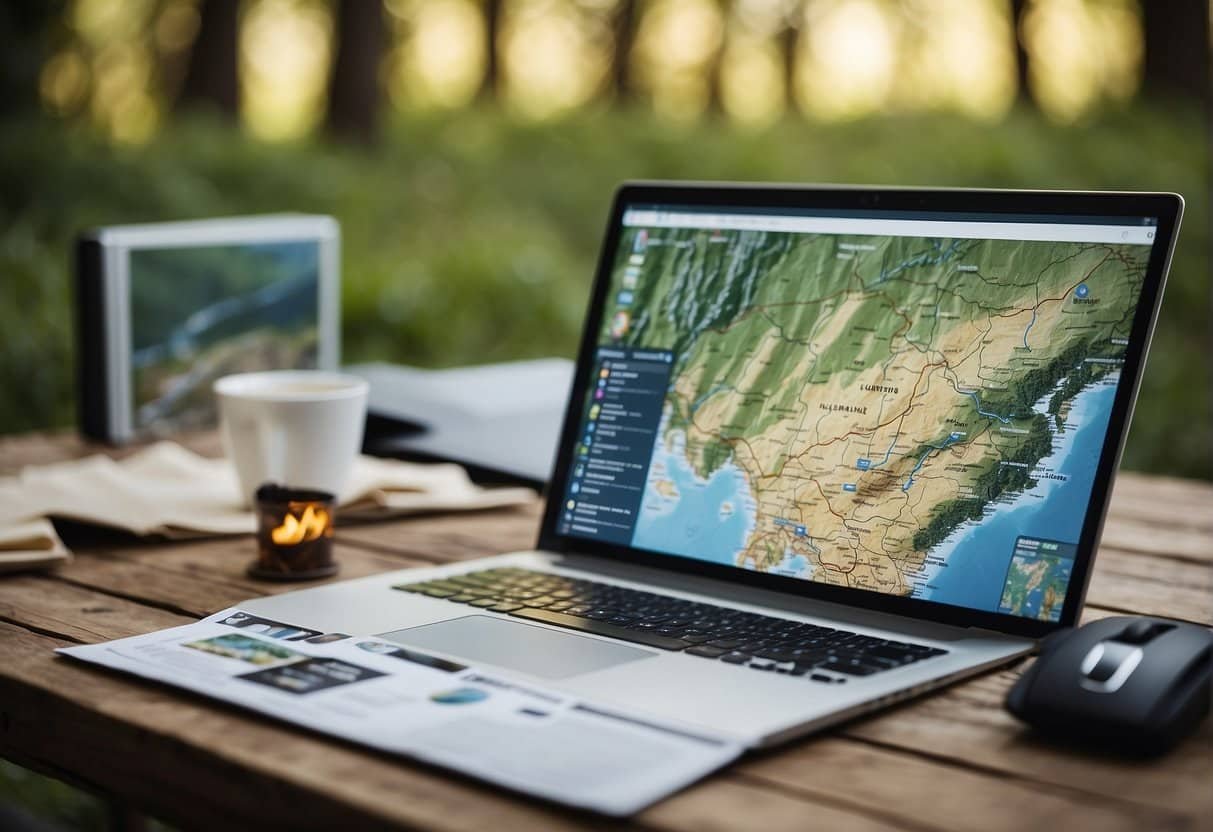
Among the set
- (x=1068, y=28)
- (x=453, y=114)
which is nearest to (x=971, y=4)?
(x=1068, y=28)

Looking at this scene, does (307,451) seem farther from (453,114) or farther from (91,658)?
(453,114)

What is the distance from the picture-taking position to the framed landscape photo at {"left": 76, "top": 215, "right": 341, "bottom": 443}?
1.77 meters

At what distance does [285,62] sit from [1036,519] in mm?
10672

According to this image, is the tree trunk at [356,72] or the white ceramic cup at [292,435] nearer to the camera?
the white ceramic cup at [292,435]

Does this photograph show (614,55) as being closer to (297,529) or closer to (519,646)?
(297,529)

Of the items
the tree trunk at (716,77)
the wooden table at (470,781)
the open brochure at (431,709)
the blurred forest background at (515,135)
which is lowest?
the wooden table at (470,781)

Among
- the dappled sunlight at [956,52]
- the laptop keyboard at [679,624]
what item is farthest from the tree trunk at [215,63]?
the laptop keyboard at [679,624]

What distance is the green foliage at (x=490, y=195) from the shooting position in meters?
4.22

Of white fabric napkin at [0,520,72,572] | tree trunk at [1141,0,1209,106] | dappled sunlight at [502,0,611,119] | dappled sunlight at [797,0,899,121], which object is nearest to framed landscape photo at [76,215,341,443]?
white fabric napkin at [0,520,72,572]

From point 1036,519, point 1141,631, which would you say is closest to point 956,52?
point 1036,519

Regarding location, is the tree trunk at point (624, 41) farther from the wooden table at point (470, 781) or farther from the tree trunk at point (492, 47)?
the wooden table at point (470, 781)

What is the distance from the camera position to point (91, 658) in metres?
0.92

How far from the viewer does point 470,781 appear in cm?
72

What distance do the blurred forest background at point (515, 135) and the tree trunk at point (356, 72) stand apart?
0.6 inches
